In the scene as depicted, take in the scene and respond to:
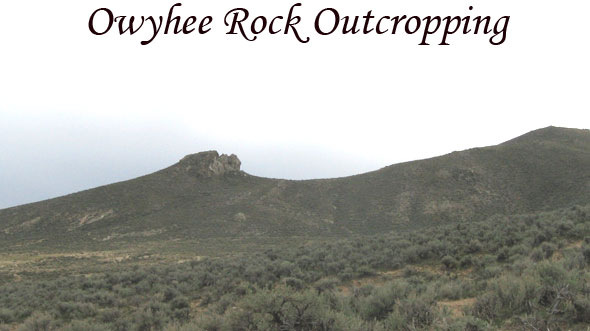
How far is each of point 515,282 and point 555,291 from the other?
0.67 meters

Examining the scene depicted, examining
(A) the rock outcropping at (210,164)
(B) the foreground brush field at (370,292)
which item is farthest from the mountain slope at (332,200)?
(B) the foreground brush field at (370,292)

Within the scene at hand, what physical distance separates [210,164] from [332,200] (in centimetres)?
3126

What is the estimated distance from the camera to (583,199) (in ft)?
136

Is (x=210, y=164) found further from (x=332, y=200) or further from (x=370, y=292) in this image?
(x=370, y=292)

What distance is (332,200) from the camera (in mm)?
60969

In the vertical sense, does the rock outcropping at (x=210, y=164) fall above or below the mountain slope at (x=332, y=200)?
above

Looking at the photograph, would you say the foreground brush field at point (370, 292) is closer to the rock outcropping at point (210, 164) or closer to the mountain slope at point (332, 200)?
the mountain slope at point (332, 200)

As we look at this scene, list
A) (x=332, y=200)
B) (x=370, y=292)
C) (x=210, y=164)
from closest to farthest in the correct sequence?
(x=370, y=292) < (x=332, y=200) < (x=210, y=164)

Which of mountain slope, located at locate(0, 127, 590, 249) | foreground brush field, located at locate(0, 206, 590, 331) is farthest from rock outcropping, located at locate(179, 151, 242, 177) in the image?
foreground brush field, located at locate(0, 206, 590, 331)

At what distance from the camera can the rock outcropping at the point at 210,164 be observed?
74.1 metres

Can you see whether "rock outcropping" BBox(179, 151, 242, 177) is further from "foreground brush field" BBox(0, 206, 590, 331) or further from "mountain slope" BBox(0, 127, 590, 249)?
"foreground brush field" BBox(0, 206, 590, 331)

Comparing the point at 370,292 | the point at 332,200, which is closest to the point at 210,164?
the point at 332,200

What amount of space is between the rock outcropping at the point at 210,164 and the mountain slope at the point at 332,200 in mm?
4355

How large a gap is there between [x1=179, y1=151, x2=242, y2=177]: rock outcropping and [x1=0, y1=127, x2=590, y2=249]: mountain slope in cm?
435
